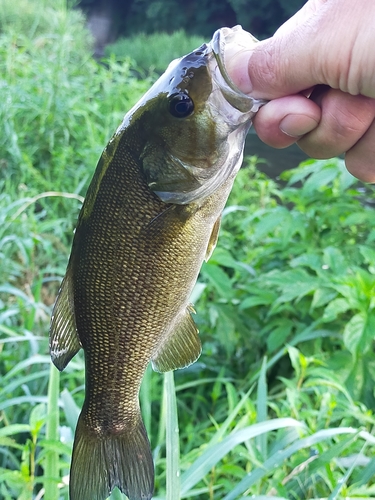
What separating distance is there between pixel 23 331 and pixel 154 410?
0.69 meters

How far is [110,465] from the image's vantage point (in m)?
1.08

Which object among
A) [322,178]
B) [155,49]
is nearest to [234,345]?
[322,178]

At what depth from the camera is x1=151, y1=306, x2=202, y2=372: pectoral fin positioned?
3.77 ft

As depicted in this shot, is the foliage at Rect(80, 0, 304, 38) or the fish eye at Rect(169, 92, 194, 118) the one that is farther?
the foliage at Rect(80, 0, 304, 38)

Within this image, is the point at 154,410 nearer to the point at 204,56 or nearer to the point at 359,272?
the point at 359,272

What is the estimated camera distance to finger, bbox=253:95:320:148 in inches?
43.2

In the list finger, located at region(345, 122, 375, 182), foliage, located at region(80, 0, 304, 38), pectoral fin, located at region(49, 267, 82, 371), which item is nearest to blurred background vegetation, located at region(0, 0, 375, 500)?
pectoral fin, located at region(49, 267, 82, 371)

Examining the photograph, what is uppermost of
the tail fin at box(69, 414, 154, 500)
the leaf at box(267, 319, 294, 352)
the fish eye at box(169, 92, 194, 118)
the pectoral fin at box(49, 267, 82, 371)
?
the fish eye at box(169, 92, 194, 118)

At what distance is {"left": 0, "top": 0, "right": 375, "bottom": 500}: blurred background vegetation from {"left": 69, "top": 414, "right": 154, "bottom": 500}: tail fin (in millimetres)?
83

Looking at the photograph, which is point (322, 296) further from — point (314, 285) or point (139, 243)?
point (139, 243)

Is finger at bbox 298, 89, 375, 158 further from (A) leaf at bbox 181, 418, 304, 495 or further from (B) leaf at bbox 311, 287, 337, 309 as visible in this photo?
(B) leaf at bbox 311, 287, 337, 309

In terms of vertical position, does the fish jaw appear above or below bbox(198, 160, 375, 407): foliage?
above

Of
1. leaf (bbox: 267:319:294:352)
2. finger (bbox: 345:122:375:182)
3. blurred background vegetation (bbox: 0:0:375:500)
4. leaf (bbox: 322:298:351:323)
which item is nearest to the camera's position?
finger (bbox: 345:122:375:182)

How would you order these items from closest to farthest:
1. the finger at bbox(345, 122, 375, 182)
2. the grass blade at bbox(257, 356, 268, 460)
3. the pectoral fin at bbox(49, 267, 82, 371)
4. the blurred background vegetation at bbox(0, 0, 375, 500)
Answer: the pectoral fin at bbox(49, 267, 82, 371) → the finger at bbox(345, 122, 375, 182) → the blurred background vegetation at bbox(0, 0, 375, 500) → the grass blade at bbox(257, 356, 268, 460)
